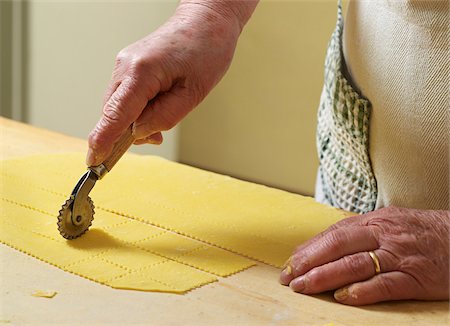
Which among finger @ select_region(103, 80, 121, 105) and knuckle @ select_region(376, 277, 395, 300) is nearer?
knuckle @ select_region(376, 277, 395, 300)

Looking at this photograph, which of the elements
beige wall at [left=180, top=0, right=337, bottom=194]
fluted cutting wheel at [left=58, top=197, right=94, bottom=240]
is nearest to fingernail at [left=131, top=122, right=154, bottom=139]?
fluted cutting wheel at [left=58, top=197, right=94, bottom=240]

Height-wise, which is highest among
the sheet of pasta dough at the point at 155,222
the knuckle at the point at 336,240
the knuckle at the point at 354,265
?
the knuckle at the point at 336,240

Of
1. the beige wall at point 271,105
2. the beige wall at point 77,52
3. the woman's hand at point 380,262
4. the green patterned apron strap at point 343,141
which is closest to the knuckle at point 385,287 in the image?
the woman's hand at point 380,262

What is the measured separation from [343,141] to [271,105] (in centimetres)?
165

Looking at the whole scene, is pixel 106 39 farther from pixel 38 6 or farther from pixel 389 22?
pixel 389 22

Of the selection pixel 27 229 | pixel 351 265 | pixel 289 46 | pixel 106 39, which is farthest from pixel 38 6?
pixel 351 265

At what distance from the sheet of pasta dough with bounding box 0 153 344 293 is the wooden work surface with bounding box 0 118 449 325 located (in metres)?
0.02

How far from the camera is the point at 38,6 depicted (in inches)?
123

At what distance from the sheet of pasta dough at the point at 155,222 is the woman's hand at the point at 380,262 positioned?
0.09m

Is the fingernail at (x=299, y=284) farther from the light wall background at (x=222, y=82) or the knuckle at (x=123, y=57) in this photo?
the light wall background at (x=222, y=82)

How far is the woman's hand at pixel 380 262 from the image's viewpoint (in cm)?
76

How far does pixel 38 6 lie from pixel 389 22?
2.44 meters

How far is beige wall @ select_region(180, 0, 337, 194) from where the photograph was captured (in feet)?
8.47

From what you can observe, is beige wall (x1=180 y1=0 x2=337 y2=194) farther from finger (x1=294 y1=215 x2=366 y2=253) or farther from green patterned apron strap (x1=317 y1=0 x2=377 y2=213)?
finger (x1=294 y1=215 x2=366 y2=253)
